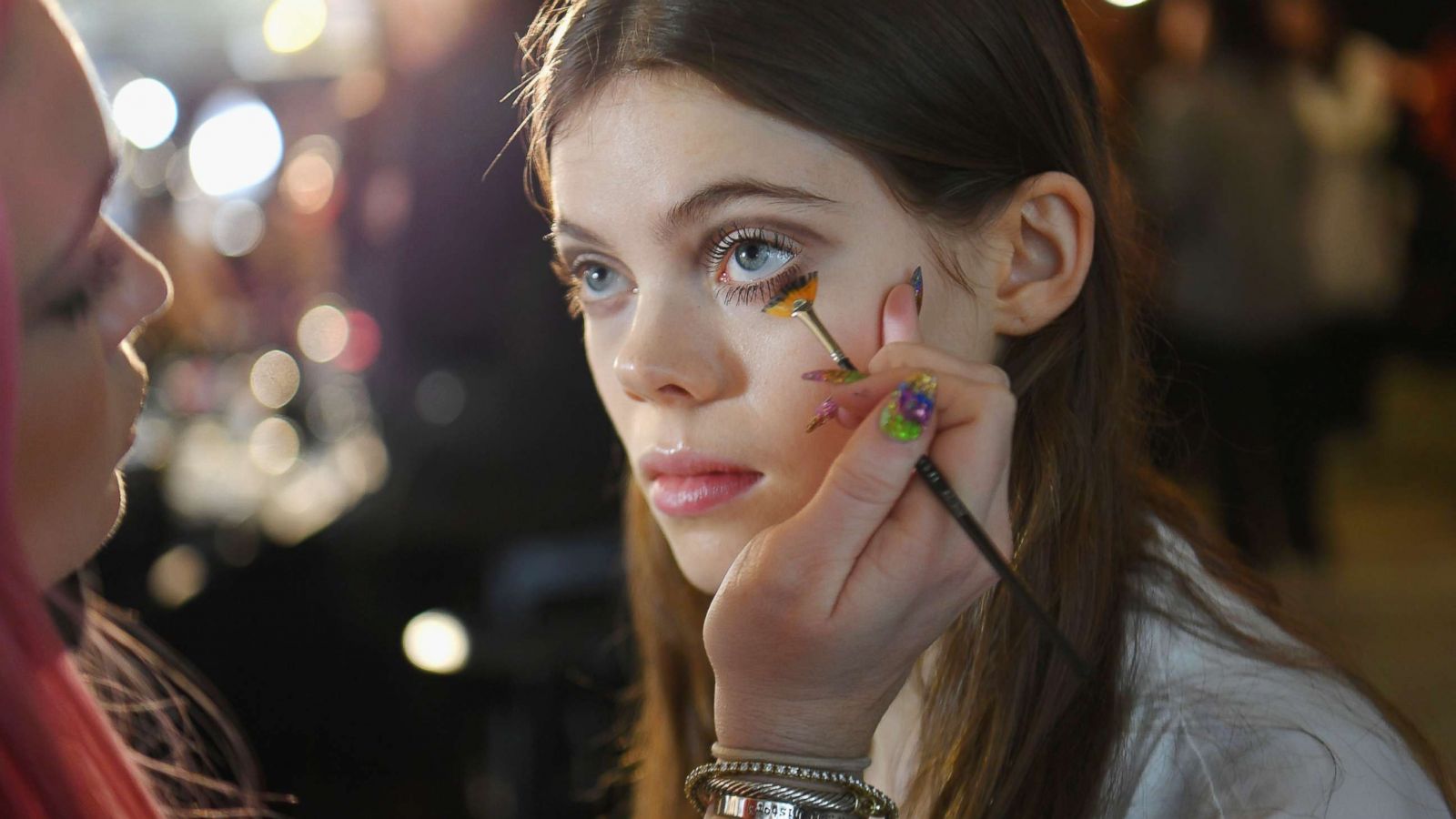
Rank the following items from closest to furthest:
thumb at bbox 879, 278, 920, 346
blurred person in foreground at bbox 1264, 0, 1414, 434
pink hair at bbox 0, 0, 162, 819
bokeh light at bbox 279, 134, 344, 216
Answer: pink hair at bbox 0, 0, 162, 819 < thumb at bbox 879, 278, 920, 346 < bokeh light at bbox 279, 134, 344, 216 < blurred person in foreground at bbox 1264, 0, 1414, 434

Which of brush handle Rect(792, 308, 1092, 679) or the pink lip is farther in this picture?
the pink lip

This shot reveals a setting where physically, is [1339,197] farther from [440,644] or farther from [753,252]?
[753,252]

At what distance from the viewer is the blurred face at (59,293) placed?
72 cm

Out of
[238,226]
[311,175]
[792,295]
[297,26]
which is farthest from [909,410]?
[297,26]

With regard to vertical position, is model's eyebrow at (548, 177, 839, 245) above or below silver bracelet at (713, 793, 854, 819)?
above

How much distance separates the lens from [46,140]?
28.5 inches

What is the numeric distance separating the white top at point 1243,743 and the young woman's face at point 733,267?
0.30 m

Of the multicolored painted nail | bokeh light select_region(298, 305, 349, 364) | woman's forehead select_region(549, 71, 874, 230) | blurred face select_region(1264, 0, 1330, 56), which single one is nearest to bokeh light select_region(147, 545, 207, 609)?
bokeh light select_region(298, 305, 349, 364)

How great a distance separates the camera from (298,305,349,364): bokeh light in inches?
128

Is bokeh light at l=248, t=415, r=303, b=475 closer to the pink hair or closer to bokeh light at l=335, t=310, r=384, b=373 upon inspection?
bokeh light at l=335, t=310, r=384, b=373

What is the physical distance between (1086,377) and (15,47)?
0.81 metres

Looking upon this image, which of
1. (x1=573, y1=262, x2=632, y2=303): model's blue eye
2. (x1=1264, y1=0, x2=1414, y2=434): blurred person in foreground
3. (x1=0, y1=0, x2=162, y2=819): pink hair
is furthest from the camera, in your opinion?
(x1=1264, y1=0, x2=1414, y2=434): blurred person in foreground

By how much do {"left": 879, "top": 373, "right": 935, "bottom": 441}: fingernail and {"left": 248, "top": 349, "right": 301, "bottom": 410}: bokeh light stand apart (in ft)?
8.90

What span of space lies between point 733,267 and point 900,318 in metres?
0.13
